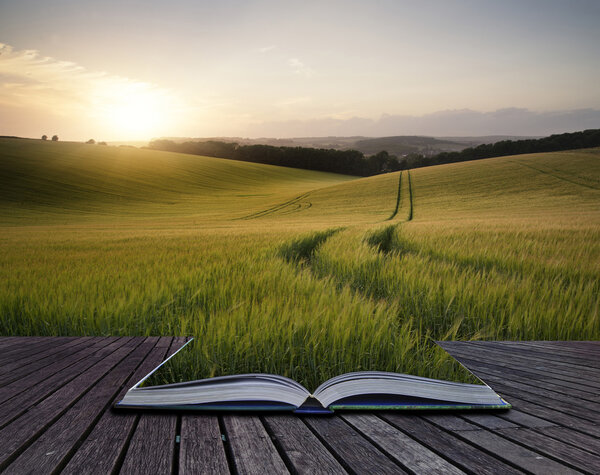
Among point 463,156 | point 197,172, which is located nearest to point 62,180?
point 197,172

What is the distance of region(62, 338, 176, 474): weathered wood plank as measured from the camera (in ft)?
3.54

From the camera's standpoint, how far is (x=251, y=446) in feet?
3.89

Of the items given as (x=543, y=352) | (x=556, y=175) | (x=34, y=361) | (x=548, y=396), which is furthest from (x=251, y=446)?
(x=556, y=175)

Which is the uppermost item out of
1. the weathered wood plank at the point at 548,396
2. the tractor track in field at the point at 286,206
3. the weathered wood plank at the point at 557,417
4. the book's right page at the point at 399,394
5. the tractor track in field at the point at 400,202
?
the book's right page at the point at 399,394

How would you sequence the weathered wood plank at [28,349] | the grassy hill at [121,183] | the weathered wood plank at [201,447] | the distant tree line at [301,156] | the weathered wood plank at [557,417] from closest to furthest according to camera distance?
the weathered wood plank at [201,447]
the weathered wood plank at [557,417]
the weathered wood plank at [28,349]
the grassy hill at [121,183]
the distant tree line at [301,156]

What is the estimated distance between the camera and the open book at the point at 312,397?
1408 millimetres

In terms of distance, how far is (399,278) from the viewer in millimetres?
4672

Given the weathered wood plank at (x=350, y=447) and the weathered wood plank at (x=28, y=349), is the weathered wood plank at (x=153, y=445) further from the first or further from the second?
the weathered wood plank at (x=28, y=349)

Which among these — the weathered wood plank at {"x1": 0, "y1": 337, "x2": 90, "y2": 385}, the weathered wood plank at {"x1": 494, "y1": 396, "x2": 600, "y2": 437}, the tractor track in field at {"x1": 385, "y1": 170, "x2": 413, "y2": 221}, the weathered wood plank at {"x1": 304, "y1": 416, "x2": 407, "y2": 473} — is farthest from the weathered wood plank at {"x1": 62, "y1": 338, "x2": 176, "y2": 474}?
the tractor track in field at {"x1": 385, "y1": 170, "x2": 413, "y2": 221}

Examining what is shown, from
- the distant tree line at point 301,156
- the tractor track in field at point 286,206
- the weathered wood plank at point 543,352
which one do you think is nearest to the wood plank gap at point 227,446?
the weathered wood plank at point 543,352

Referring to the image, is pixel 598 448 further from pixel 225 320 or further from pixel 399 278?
pixel 399 278

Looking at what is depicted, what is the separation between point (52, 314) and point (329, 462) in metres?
3.18

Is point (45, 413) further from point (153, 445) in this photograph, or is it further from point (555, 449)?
point (555, 449)

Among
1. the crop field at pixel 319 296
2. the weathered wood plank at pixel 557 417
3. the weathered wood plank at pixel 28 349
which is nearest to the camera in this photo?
the weathered wood plank at pixel 557 417
